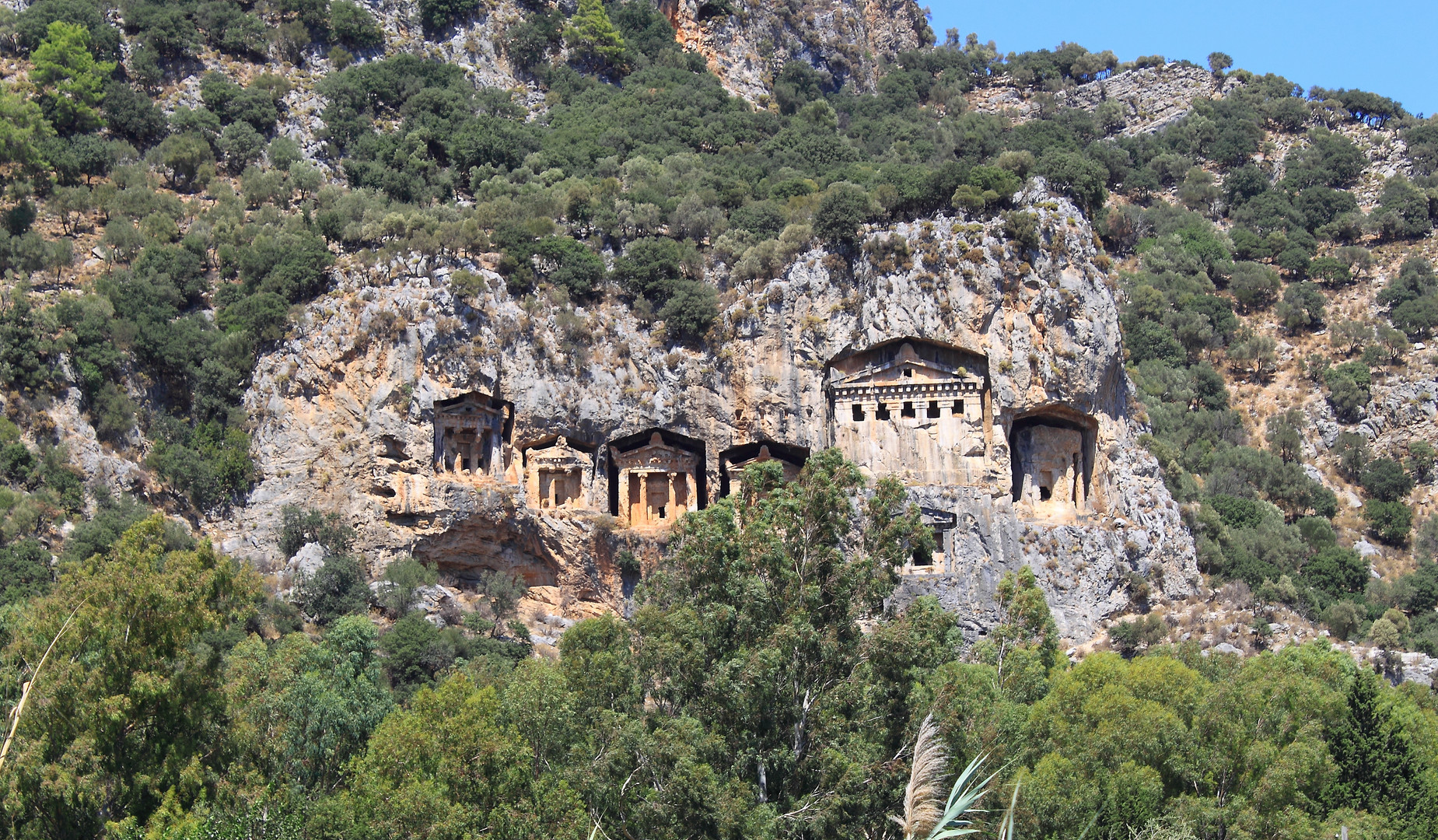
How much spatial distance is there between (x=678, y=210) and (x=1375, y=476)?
35.6 m

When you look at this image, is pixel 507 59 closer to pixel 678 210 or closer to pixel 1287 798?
pixel 678 210

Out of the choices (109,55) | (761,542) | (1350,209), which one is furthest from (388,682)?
(1350,209)

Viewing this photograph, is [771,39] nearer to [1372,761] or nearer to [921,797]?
[1372,761]

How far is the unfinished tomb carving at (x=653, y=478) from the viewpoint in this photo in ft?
207

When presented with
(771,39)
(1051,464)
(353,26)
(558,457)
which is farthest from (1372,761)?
(771,39)

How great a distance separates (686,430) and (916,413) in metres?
9.24

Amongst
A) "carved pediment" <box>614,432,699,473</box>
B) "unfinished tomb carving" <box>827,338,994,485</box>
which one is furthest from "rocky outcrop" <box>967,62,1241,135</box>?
"carved pediment" <box>614,432,699,473</box>

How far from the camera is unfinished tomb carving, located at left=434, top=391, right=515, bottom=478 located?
59.8m

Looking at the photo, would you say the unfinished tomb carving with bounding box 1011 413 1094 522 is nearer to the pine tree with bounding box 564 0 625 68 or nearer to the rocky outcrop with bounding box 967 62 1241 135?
the pine tree with bounding box 564 0 625 68

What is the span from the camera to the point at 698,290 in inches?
2566

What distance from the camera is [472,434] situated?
6106cm

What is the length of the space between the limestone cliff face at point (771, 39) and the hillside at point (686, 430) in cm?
37

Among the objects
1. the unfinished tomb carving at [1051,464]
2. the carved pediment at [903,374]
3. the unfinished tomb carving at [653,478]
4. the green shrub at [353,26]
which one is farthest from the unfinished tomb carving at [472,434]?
the green shrub at [353,26]

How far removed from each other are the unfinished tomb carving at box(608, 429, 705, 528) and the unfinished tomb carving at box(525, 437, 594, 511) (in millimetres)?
1679
